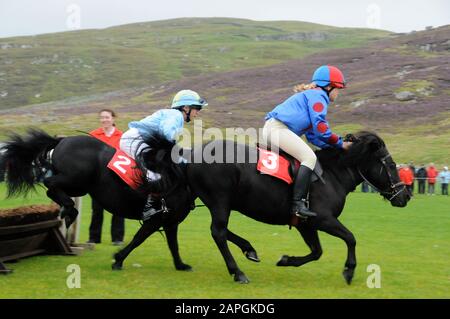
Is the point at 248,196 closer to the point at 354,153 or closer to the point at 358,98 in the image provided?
the point at 354,153

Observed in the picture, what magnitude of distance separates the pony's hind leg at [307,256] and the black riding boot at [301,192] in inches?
20.3

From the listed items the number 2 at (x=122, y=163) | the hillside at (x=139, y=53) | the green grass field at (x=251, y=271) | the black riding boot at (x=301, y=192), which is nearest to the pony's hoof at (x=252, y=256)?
the green grass field at (x=251, y=271)

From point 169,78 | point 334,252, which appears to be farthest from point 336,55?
point 334,252

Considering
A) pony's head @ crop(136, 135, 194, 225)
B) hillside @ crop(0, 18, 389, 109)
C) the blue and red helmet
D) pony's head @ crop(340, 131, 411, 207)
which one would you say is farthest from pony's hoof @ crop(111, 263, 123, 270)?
hillside @ crop(0, 18, 389, 109)

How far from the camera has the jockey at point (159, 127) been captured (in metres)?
8.68

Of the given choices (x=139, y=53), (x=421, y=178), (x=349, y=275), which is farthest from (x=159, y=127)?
(x=139, y=53)

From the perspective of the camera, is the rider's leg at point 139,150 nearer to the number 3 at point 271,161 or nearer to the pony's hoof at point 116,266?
the pony's hoof at point 116,266

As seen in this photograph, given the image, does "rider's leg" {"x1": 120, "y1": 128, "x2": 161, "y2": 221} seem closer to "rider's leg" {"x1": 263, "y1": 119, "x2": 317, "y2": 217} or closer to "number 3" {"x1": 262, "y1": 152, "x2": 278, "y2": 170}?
"number 3" {"x1": 262, "y1": 152, "x2": 278, "y2": 170}

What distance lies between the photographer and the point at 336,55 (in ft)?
304

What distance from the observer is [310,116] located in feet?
27.7

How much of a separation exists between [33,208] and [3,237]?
918 mm
